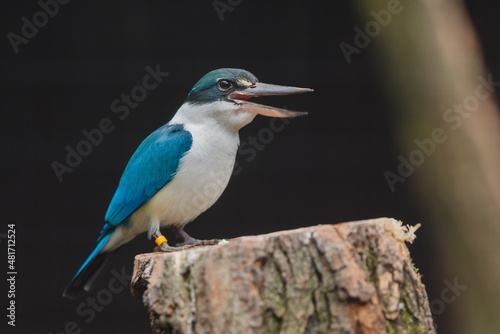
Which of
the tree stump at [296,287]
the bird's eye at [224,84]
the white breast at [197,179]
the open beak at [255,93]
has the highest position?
the bird's eye at [224,84]

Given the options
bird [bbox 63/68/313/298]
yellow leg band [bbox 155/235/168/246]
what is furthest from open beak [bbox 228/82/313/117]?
yellow leg band [bbox 155/235/168/246]

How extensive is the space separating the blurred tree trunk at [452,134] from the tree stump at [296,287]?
144mm

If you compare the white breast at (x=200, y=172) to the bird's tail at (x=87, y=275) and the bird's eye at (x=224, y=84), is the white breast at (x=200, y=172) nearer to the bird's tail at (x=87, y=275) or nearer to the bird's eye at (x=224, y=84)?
the bird's eye at (x=224, y=84)

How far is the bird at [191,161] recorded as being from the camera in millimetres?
2951

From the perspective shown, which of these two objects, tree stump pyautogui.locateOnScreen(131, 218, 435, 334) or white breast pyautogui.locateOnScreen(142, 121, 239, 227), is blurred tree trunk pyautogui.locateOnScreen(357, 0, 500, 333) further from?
white breast pyautogui.locateOnScreen(142, 121, 239, 227)

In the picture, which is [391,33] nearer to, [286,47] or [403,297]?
[403,297]

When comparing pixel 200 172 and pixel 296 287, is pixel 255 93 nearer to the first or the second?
pixel 200 172

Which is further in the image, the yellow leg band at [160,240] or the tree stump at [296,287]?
the yellow leg band at [160,240]

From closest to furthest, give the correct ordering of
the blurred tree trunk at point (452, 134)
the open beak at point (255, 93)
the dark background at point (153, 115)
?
the blurred tree trunk at point (452, 134), the open beak at point (255, 93), the dark background at point (153, 115)

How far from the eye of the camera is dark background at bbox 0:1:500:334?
4.25 m

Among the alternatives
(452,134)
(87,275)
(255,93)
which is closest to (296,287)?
(452,134)

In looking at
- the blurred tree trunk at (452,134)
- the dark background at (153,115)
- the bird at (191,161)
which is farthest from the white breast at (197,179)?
the dark background at (153,115)

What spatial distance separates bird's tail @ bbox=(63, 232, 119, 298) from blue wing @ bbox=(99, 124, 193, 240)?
170 millimetres

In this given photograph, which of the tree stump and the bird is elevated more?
the bird
